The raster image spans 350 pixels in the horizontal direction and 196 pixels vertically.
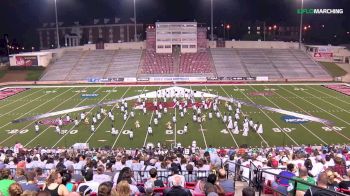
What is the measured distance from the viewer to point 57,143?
67.9ft

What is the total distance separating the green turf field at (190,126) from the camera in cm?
2086

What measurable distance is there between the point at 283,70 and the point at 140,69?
1942 centimetres

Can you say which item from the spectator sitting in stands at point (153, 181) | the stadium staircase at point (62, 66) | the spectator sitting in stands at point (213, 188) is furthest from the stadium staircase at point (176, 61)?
the spectator sitting in stands at point (213, 188)

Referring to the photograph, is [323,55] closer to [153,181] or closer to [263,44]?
[263,44]

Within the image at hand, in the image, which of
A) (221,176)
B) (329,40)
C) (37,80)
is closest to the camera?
(221,176)

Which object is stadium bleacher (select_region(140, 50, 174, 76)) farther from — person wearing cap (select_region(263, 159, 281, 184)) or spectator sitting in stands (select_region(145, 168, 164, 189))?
spectator sitting in stands (select_region(145, 168, 164, 189))

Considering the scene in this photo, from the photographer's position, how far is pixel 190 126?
23891 millimetres

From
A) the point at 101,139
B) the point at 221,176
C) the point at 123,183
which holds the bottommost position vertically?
the point at 101,139

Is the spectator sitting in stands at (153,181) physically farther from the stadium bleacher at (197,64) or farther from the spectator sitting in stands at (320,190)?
the stadium bleacher at (197,64)

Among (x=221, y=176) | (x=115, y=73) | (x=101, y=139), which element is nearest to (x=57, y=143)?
(x=101, y=139)

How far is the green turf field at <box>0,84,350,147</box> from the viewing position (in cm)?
2086

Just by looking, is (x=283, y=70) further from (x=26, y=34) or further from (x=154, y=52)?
(x=26, y=34)

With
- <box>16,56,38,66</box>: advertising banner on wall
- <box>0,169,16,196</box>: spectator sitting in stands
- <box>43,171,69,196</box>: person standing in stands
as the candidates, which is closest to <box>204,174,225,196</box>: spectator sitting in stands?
<box>43,171,69,196</box>: person standing in stands

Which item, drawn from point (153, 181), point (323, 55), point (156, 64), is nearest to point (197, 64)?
point (156, 64)
